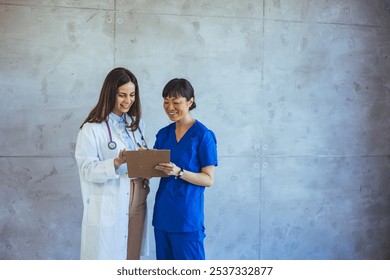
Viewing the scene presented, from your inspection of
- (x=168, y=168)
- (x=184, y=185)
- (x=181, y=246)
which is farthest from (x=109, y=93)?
(x=181, y=246)

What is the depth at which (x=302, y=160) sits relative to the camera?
401cm

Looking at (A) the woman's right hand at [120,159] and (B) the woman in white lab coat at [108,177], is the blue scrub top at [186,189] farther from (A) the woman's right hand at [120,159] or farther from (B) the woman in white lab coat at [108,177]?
(A) the woman's right hand at [120,159]

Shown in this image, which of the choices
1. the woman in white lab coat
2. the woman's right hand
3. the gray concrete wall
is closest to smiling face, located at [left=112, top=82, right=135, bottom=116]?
the woman in white lab coat

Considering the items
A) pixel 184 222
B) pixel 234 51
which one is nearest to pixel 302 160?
pixel 234 51

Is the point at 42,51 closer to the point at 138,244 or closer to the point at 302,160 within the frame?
the point at 138,244

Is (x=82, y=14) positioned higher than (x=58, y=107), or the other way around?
(x=82, y=14)

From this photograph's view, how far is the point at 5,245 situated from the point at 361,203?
108 inches

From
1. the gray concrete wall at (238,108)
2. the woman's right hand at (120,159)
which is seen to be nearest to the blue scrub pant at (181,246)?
the woman's right hand at (120,159)

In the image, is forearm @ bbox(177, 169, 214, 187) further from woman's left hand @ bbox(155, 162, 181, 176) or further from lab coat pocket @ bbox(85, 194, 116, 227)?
lab coat pocket @ bbox(85, 194, 116, 227)

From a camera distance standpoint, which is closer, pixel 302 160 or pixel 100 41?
pixel 100 41

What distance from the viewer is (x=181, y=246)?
2.63 meters

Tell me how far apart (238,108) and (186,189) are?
134cm

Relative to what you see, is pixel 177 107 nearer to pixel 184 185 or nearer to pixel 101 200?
pixel 184 185

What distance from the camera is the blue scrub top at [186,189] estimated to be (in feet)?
8.67
